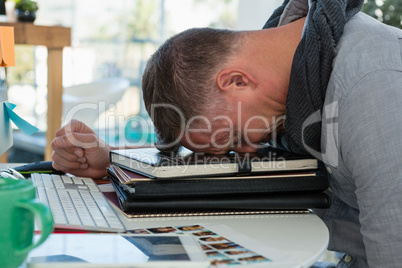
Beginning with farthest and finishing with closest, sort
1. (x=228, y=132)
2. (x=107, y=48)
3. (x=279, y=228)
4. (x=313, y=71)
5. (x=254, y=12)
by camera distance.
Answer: (x=107, y=48) → (x=254, y=12) → (x=228, y=132) → (x=313, y=71) → (x=279, y=228)

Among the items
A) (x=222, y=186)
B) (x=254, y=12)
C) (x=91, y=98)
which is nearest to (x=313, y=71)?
(x=222, y=186)

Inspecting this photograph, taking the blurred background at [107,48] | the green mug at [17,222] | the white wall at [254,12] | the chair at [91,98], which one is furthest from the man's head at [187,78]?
the blurred background at [107,48]

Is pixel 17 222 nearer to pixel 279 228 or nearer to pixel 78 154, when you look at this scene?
pixel 279 228

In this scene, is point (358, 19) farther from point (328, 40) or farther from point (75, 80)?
point (75, 80)

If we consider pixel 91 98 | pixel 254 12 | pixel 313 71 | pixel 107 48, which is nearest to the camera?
pixel 313 71

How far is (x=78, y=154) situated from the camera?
3.38ft

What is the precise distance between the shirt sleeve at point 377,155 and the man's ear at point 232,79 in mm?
210

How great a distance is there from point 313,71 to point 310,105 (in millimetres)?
62

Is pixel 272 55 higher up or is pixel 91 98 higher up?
pixel 272 55

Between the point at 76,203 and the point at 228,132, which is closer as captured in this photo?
the point at 76,203

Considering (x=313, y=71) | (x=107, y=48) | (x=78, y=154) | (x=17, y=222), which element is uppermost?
(x=313, y=71)

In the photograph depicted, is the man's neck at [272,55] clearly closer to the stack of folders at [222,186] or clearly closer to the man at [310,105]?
the man at [310,105]

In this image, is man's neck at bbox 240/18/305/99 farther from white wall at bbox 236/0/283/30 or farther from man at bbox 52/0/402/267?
white wall at bbox 236/0/283/30

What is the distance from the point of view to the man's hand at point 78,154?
3.40 feet
